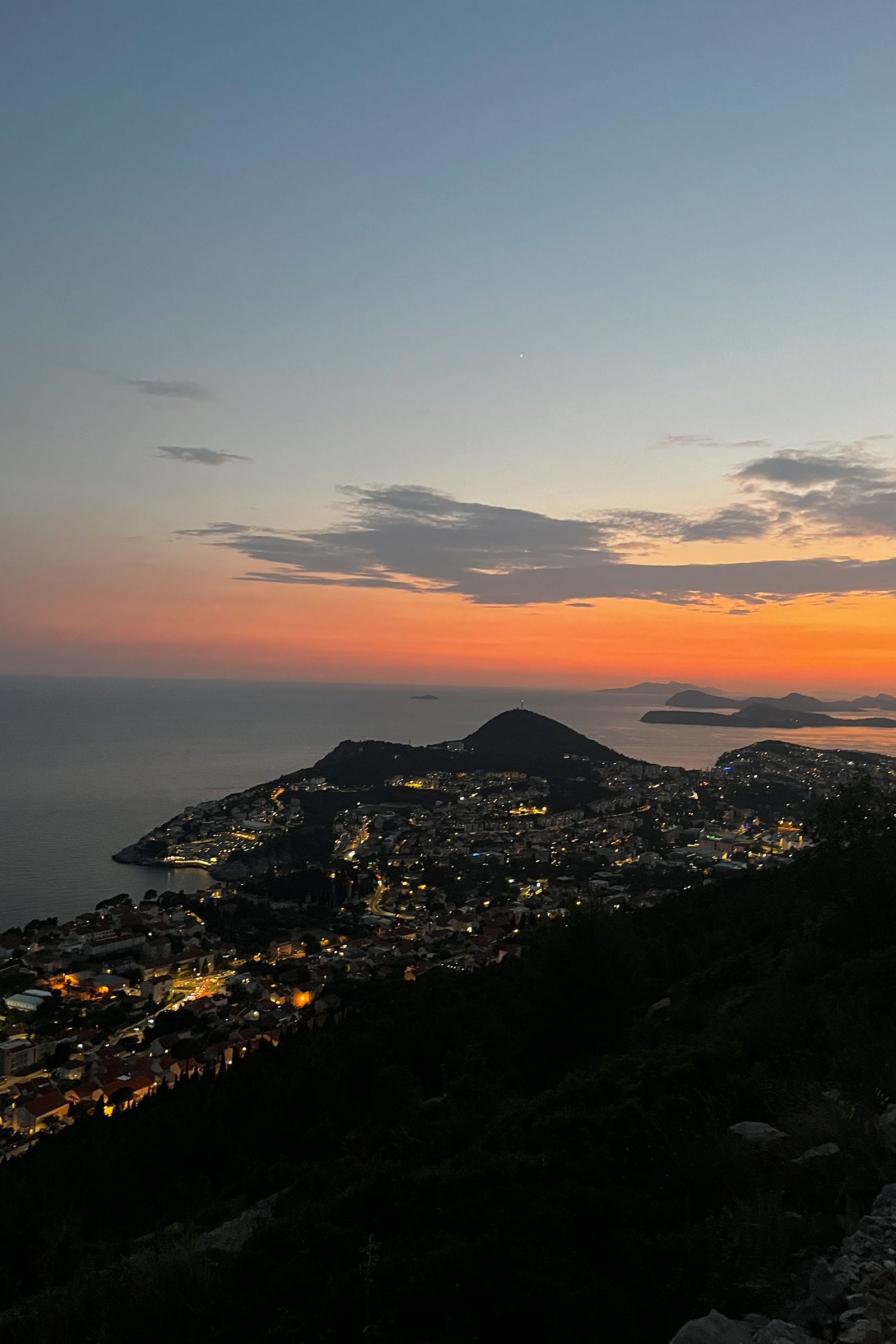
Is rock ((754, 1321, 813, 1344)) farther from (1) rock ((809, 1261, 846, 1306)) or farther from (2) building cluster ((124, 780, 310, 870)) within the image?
(2) building cluster ((124, 780, 310, 870))

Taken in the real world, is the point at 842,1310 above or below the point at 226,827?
above

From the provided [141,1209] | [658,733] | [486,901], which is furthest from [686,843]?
[658,733]

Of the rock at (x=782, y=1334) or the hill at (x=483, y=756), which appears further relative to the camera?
the hill at (x=483, y=756)

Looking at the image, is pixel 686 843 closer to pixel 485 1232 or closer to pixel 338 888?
A: pixel 338 888

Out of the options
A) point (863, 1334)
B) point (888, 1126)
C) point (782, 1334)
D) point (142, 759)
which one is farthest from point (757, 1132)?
point (142, 759)

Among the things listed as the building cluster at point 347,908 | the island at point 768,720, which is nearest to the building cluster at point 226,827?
the building cluster at point 347,908

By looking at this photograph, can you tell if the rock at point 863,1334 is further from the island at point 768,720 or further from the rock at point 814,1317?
the island at point 768,720

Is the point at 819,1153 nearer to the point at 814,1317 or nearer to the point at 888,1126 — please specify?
the point at 888,1126
